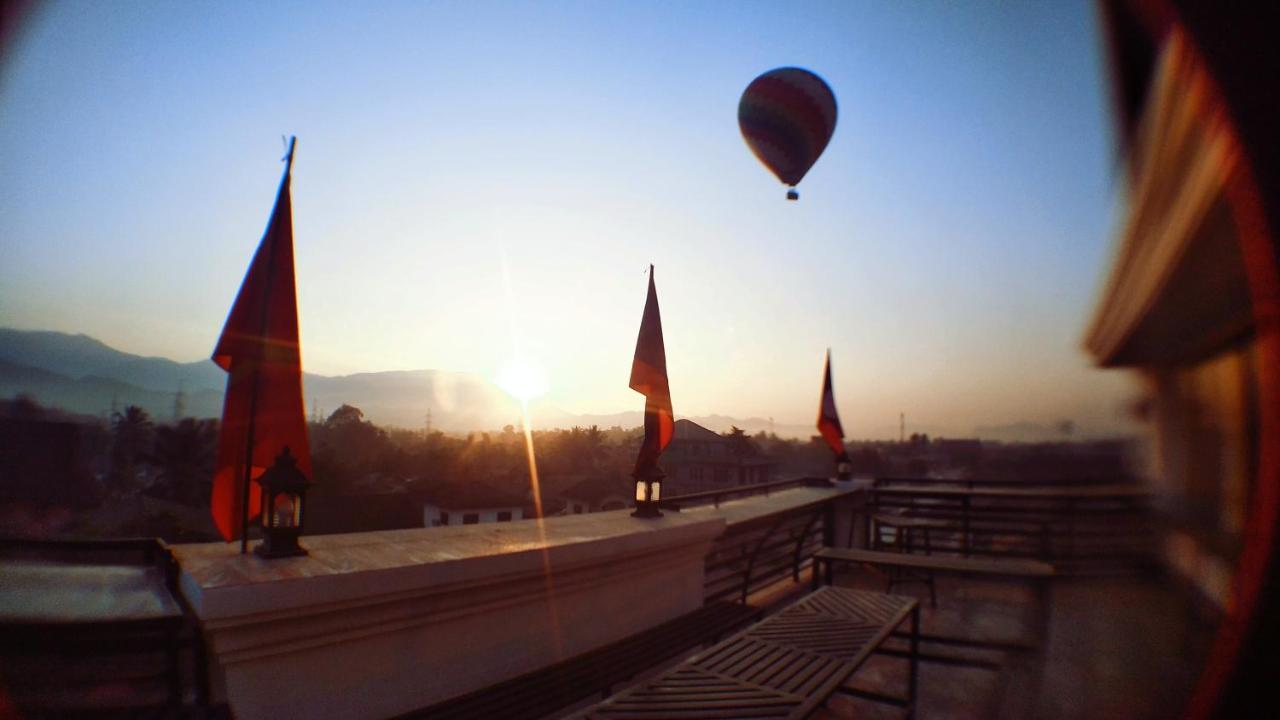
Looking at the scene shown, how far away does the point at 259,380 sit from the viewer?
226 centimetres

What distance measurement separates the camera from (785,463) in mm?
7043

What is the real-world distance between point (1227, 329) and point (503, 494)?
11.5 ft

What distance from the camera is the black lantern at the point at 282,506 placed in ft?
6.84

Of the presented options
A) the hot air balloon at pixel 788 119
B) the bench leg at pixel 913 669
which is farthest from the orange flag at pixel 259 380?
the hot air balloon at pixel 788 119

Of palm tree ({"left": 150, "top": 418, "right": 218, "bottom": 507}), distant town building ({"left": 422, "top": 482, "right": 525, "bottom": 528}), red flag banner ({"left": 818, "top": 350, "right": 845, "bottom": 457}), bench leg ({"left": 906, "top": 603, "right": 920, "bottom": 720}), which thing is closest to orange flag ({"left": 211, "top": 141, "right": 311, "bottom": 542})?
palm tree ({"left": 150, "top": 418, "right": 218, "bottom": 507})

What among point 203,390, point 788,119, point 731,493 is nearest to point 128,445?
point 203,390

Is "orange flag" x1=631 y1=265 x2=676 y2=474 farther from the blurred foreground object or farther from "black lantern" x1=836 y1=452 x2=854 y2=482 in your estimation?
"black lantern" x1=836 y1=452 x2=854 y2=482

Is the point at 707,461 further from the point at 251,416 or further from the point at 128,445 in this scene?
the point at 128,445

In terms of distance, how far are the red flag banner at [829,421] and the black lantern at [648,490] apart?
430 centimetres

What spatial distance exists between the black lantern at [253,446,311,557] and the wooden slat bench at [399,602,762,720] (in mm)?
769

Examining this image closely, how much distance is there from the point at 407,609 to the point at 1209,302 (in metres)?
2.24

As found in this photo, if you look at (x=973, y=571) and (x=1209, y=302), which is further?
(x=973, y=571)

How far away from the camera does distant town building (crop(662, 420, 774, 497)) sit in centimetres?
418

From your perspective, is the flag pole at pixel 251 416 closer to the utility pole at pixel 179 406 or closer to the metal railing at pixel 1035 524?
the utility pole at pixel 179 406
